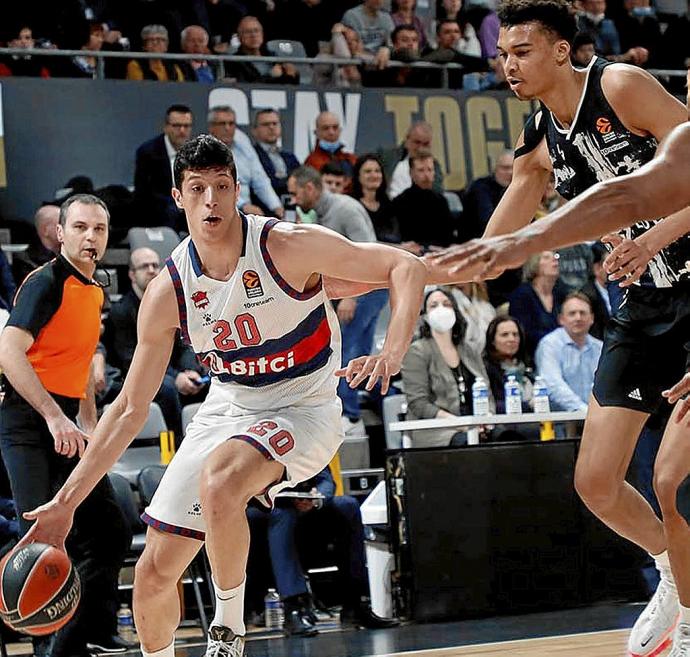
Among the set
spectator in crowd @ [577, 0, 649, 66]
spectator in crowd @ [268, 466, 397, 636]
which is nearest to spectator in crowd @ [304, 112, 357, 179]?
spectator in crowd @ [577, 0, 649, 66]

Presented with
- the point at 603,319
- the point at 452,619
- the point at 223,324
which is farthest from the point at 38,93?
the point at 223,324

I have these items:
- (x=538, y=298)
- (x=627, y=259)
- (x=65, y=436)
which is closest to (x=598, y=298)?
(x=538, y=298)

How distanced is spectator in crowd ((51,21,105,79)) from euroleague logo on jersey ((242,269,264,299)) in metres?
6.87

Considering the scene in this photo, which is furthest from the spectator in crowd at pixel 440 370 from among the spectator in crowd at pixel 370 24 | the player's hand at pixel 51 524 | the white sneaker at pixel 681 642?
the spectator in crowd at pixel 370 24

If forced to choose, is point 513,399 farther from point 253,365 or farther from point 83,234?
point 253,365

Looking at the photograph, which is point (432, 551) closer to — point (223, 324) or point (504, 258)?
point (223, 324)

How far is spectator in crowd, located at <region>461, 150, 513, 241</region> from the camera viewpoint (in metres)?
11.3

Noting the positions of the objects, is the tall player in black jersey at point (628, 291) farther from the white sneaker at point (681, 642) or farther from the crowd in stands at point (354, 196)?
the crowd in stands at point (354, 196)

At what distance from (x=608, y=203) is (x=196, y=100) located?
8442mm

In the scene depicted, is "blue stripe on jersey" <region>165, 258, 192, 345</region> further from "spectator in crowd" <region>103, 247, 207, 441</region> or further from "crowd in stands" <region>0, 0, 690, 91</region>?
"crowd in stands" <region>0, 0, 690, 91</region>

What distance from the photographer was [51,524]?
172 inches

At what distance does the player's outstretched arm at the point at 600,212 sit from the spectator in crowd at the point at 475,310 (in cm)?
630

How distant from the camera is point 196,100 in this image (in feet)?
36.1

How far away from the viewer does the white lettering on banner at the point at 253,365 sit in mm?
4590
